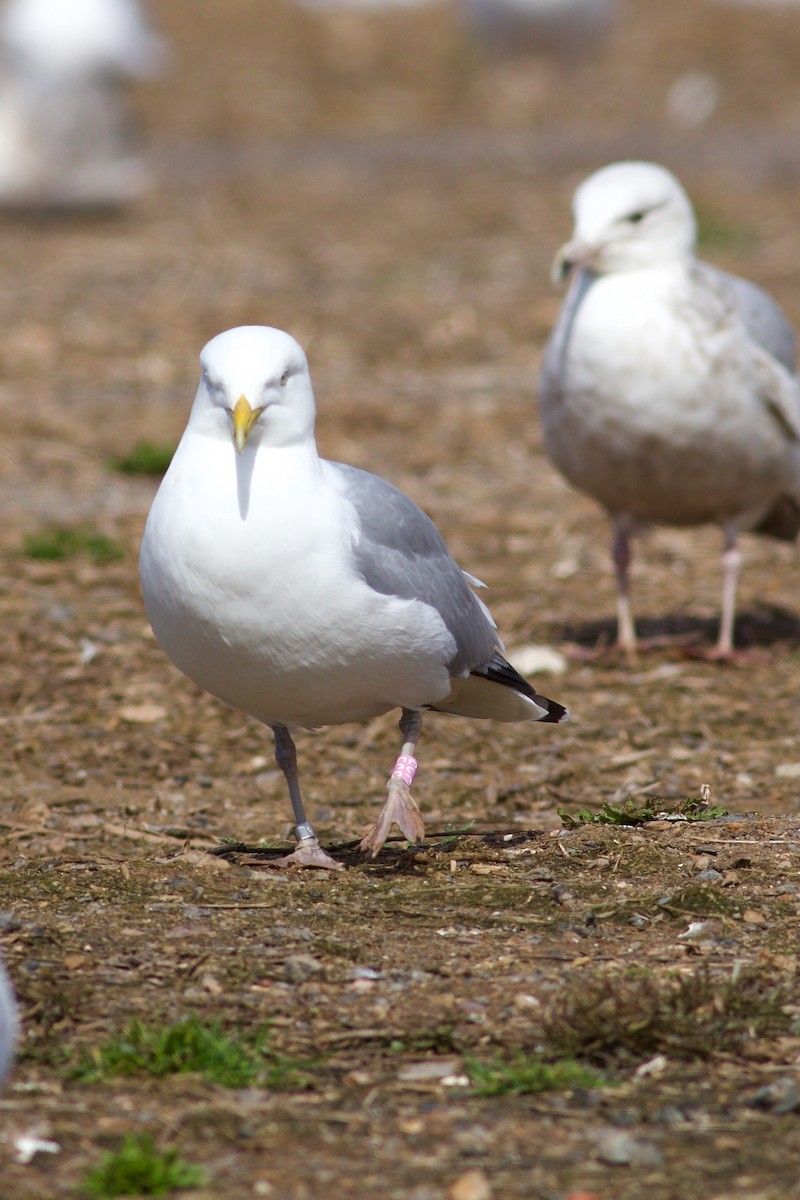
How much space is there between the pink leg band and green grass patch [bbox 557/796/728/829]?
0.46m

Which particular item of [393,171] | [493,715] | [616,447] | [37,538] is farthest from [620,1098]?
[393,171]

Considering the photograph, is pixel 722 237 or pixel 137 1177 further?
pixel 722 237

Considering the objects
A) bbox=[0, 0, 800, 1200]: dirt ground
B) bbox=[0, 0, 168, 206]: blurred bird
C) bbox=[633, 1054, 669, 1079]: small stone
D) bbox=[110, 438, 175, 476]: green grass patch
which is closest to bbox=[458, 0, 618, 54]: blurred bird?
bbox=[0, 0, 168, 206]: blurred bird

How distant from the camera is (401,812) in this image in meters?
4.55

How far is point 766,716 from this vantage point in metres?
6.38

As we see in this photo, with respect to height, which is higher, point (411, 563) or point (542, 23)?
point (542, 23)

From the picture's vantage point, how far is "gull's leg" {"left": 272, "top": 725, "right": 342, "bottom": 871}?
15.0 ft

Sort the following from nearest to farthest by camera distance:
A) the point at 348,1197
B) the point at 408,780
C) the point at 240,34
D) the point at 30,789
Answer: the point at 348,1197
the point at 408,780
the point at 30,789
the point at 240,34

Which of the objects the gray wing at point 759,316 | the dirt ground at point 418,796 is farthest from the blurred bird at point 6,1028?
the gray wing at point 759,316

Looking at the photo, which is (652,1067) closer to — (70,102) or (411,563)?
(411,563)

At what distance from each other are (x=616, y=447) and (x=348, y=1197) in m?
3.99

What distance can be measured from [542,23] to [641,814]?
15.7 m

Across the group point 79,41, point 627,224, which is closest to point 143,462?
point 627,224

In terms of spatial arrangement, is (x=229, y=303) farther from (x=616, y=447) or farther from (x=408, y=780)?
(x=408, y=780)
